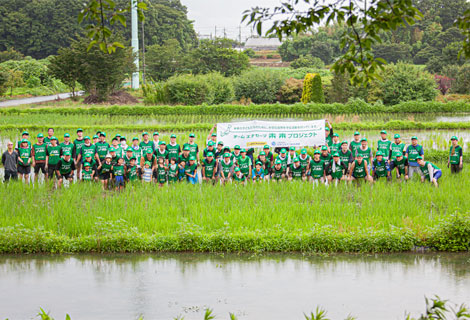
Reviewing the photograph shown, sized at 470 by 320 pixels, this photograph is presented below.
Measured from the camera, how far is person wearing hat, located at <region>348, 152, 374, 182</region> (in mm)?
13641

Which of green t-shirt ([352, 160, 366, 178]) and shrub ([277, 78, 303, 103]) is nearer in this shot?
green t-shirt ([352, 160, 366, 178])

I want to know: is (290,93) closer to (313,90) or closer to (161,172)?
(313,90)

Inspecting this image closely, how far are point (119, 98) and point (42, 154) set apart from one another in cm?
2489

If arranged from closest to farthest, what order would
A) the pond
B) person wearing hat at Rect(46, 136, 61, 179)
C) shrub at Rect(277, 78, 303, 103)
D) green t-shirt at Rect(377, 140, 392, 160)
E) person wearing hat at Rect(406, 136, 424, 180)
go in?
the pond < person wearing hat at Rect(406, 136, 424, 180) < person wearing hat at Rect(46, 136, 61, 179) < green t-shirt at Rect(377, 140, 392, 160) < shrub at Rect(277, 78, 303, 103)

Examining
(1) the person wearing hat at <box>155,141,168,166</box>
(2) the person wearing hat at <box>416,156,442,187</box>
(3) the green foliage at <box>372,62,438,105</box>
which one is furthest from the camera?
(3) the green foliage at <box>372,62,438,105</box>

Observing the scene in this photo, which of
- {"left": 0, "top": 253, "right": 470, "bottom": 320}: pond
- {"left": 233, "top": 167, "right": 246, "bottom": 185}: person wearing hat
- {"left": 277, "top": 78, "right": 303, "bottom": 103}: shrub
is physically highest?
{"left": 277, "top": 78, "right": 303, "bottom": 103}: shrub

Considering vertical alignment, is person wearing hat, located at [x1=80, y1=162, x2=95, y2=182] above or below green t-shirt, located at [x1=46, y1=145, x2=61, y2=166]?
below

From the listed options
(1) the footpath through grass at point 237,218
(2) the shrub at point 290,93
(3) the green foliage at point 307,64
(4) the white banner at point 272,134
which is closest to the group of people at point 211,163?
(1) the footpath through grass at point 237,218

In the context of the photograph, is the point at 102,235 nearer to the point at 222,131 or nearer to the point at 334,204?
the point at 334,204

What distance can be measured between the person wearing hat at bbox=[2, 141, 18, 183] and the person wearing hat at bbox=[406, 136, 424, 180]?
389 inches

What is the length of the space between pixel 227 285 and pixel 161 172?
17.9ft

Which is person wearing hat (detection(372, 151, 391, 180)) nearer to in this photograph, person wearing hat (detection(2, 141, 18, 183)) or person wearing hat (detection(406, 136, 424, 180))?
person wearing hat (detection(406, 136, 424, 180))

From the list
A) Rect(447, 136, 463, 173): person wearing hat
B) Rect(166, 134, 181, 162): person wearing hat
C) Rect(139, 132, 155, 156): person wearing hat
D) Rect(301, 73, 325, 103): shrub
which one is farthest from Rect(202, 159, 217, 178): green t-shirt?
Rect(301, 73, 325, 103): shrub

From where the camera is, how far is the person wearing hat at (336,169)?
45.3ft
